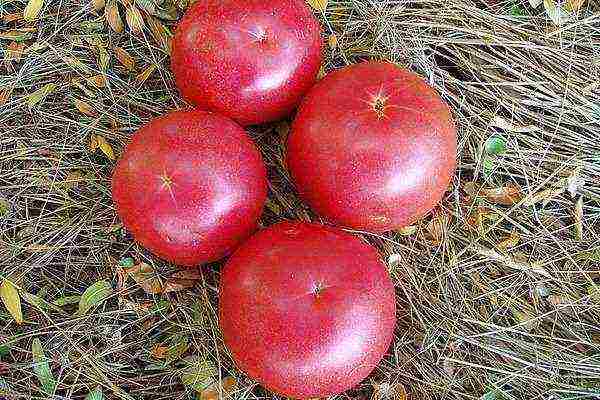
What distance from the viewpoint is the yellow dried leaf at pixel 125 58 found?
68.9 inches

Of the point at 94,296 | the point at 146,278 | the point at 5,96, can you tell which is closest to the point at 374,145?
the point at 146,278

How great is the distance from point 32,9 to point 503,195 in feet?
4.27

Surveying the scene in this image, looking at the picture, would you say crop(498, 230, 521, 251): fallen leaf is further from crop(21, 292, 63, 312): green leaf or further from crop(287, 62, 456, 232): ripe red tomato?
crop(21, 292, 63, 312): green leaf

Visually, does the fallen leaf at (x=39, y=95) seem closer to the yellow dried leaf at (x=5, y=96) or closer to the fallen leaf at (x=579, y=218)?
the yellow dried leaf at (x=5, y=96)

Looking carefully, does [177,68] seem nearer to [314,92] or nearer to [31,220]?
[314,92]

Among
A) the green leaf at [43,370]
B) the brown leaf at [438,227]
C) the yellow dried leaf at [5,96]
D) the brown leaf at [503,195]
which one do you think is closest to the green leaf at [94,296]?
the green leaf at [43,370]

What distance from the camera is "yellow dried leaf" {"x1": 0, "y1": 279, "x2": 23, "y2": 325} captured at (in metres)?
1.51

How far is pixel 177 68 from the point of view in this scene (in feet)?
5.01

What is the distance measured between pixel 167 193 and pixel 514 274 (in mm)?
863

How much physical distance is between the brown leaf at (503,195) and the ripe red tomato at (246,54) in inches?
21.0

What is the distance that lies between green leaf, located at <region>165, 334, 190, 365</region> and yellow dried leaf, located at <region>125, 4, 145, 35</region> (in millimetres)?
792

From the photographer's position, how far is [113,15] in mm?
1756

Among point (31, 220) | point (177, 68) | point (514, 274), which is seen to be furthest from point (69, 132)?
point (514, 274)

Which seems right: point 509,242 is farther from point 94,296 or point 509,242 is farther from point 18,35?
point 18,35
